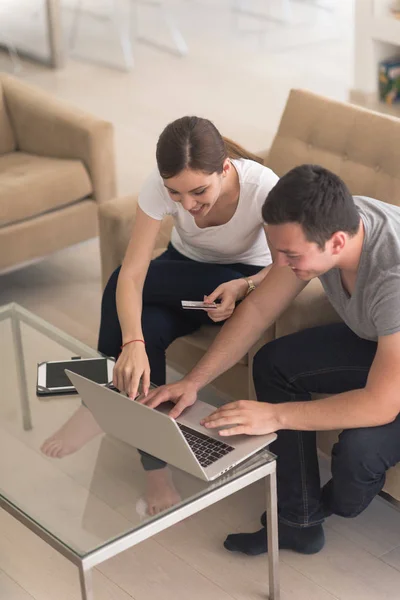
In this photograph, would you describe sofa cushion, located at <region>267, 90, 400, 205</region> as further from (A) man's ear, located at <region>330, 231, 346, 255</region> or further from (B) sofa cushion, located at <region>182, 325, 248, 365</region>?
(A) man's ear, located at <region>330, 231, 346, 255</region>

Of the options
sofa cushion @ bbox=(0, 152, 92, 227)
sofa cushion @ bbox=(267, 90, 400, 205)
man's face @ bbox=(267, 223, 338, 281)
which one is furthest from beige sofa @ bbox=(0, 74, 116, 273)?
man's face @ bbox=(267, 223, 338, 281)

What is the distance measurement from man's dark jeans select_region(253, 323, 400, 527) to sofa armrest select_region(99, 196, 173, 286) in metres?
0.72

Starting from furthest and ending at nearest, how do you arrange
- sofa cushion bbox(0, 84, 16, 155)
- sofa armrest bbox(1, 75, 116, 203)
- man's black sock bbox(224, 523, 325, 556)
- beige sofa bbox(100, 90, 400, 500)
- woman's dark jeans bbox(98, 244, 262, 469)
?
sofa cushion bbox(0, 84, 16, 155) → sofa armrest bbox(1, 75, 116, 203) → woman's dark jeans bbox(98, 244, 262, 469) → beige sofa bbox(100, 90, 400, 500) → man's black sock bbox(224, 523, 325, 556)

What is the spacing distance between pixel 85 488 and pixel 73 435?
0.21 m

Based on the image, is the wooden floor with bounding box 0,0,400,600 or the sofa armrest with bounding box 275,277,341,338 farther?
the sofa armrest with bounding box 275,277,341,338

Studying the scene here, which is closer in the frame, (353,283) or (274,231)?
(274,231)

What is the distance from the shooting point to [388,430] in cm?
218

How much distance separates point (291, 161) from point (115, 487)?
1280mm

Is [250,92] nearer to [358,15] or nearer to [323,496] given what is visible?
[358,15]

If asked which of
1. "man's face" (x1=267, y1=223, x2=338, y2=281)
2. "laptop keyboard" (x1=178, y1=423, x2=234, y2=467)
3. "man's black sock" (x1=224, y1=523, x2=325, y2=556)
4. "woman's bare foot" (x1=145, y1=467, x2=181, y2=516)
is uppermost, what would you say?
"man's face" (x1=267, y1=223, x2=338, y2=281)

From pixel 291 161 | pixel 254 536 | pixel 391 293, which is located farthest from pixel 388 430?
pixel 291 161

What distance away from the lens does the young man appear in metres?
→ 2.02

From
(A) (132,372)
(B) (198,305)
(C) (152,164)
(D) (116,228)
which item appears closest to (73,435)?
(A) (132,372)

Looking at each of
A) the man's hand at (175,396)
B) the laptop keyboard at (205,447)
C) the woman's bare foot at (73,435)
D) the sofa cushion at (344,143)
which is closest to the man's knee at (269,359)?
Answer: the man's hand at (175,396)
